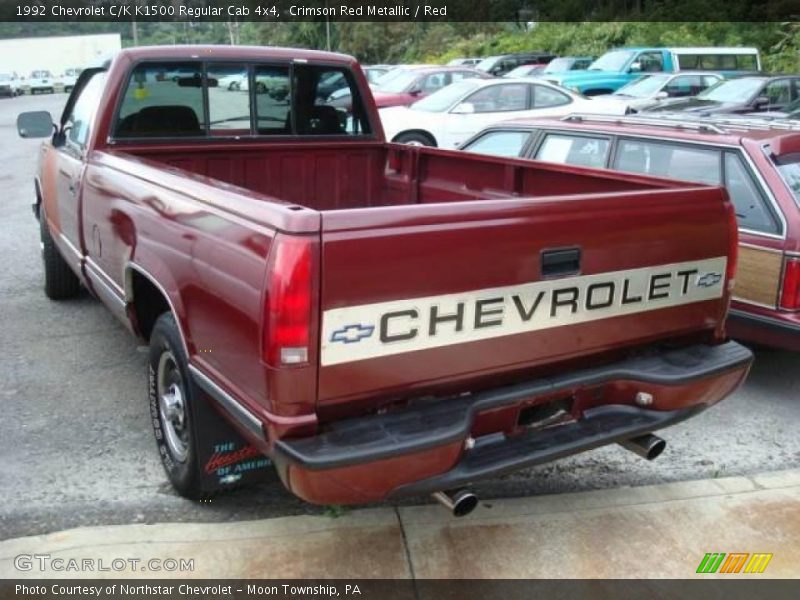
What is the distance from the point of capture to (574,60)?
76.3ft

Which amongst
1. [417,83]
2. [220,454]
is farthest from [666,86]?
[220,454]

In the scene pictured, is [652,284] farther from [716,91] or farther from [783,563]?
[716,91]

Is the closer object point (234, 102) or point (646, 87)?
point (234, 102)

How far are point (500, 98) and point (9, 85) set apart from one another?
44243mm

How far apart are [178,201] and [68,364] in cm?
248

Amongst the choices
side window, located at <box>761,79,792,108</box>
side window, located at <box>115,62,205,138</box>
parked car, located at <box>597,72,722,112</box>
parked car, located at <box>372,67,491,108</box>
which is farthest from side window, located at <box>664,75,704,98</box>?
side window, located at <box>115,62,205,138</box>

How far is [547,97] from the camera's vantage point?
1355 cm

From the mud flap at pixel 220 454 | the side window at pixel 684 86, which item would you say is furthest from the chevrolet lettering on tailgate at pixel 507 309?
the side window at pixel 684 86

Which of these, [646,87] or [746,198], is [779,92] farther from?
[746,198]

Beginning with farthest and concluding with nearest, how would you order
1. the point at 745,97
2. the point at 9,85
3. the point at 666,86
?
the point at 9,85 → the point at 666,86 → the point at 745,97

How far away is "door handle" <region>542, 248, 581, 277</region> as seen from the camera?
2.86 meters

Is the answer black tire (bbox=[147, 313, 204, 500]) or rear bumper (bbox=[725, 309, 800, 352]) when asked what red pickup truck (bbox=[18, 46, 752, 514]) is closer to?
black tire (bbox=[147, 313, 204, 500])

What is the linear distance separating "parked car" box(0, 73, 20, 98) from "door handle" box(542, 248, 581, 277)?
52466mm

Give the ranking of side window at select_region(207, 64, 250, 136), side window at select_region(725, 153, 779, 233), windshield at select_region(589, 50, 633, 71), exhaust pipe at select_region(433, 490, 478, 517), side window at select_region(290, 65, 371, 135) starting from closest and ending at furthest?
exhaust pipe at select_region(433, 490, 478, 517)
side window at select_region(725, 153, 779, 233)
side window at select_region(207, 64, 250, 136)
side window at select_region(290, 65, 371, 135)
windshield at select_region(589, 50, 633, 71)
